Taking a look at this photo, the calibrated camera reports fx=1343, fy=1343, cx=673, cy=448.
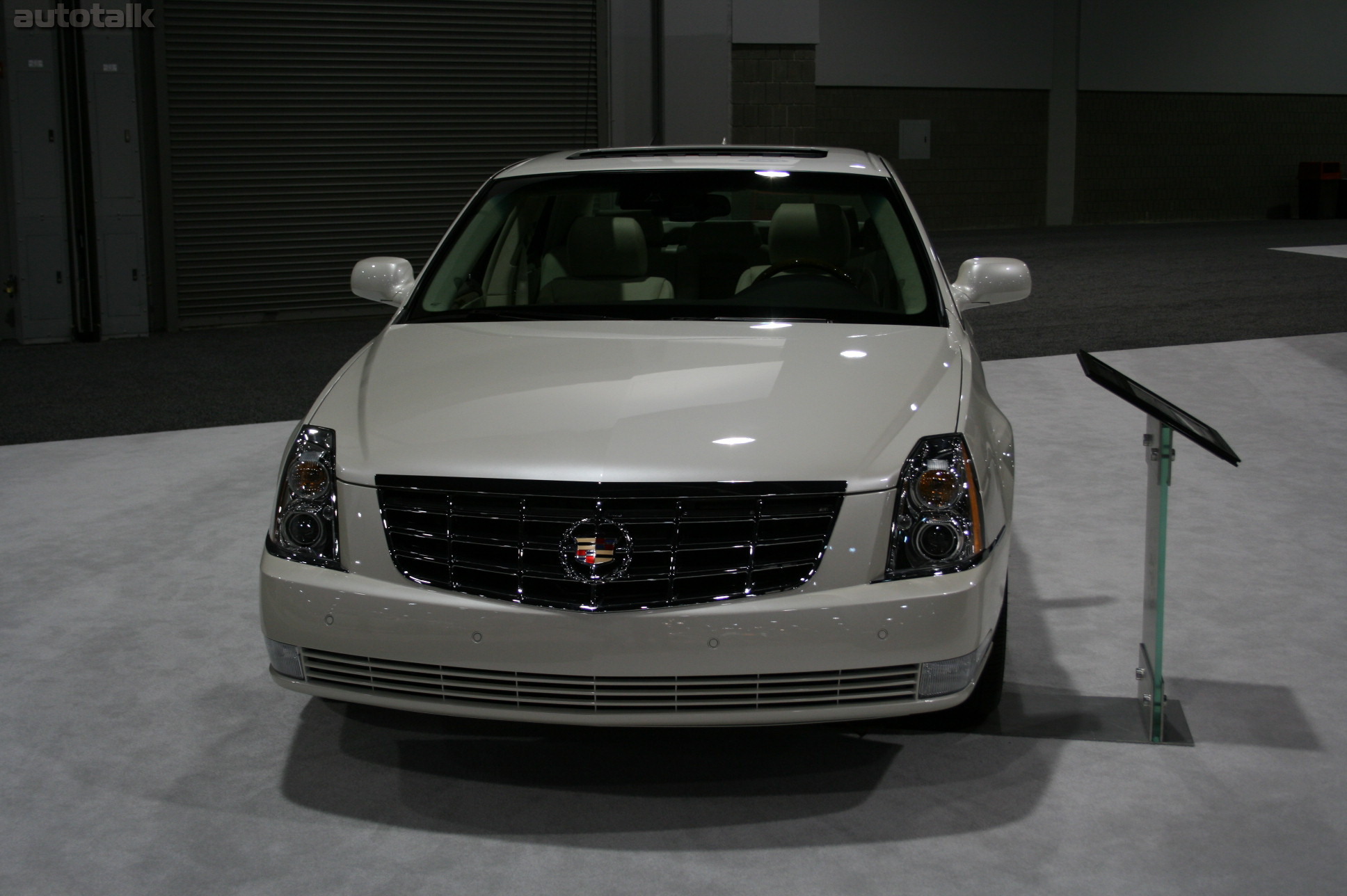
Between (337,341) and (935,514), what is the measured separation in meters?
8.34

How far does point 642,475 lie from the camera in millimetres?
2580

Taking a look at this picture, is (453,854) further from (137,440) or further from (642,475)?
(137,440)

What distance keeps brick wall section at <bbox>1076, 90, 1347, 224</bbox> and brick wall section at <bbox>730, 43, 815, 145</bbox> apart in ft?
40.0

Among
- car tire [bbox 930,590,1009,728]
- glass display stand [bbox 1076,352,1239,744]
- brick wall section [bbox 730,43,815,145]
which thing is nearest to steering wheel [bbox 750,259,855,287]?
glass display stand [bbox 1076,352,1239,744]

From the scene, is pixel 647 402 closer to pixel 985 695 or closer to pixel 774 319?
pixel 774 319

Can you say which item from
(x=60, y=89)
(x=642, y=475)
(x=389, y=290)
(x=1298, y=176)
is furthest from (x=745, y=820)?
(x=1298, y=176)

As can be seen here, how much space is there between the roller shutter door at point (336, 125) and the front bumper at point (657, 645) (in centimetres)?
903

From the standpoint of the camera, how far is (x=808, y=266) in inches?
154

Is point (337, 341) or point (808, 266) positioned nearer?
point (808, 266)

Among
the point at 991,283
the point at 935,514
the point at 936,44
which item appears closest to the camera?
the point at 935,514

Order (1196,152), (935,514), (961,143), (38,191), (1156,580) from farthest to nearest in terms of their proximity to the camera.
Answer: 1. (1196,152)
2. (961,143)
3. (38,191)
4. (1156,580)
5. (935,514)

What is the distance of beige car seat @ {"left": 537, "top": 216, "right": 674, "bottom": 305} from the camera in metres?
3.87

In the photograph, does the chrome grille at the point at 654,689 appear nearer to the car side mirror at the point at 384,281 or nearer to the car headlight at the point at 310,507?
the car headlight at the point at 310,507

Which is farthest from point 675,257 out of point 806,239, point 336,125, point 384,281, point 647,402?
point 336,125
